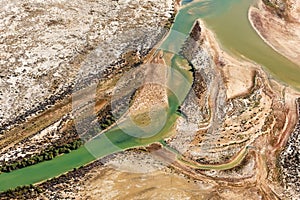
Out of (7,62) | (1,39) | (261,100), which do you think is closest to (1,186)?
(7,62)

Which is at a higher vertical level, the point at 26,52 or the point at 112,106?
the point at 26,52

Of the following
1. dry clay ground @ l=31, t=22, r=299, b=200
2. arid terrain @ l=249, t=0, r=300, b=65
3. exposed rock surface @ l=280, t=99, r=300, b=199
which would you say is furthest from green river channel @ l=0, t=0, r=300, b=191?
exposed rock surface @ l=280, t=99, r=300, b=199

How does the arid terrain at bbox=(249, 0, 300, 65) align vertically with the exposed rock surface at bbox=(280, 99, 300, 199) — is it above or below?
above

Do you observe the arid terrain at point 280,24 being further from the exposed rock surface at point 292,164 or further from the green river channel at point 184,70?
the exposed rock surface at point 292,164

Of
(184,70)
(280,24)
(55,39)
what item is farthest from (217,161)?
(280,24)

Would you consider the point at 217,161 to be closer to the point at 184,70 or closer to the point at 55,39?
the point at 184,70

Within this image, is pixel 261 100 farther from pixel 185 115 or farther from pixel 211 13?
pixel 211 13

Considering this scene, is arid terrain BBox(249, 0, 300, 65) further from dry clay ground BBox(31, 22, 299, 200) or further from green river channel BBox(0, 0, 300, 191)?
dry clay ground BBox(31, 22, 299, 200)

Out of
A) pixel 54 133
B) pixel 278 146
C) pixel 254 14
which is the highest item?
pixel 254 14
